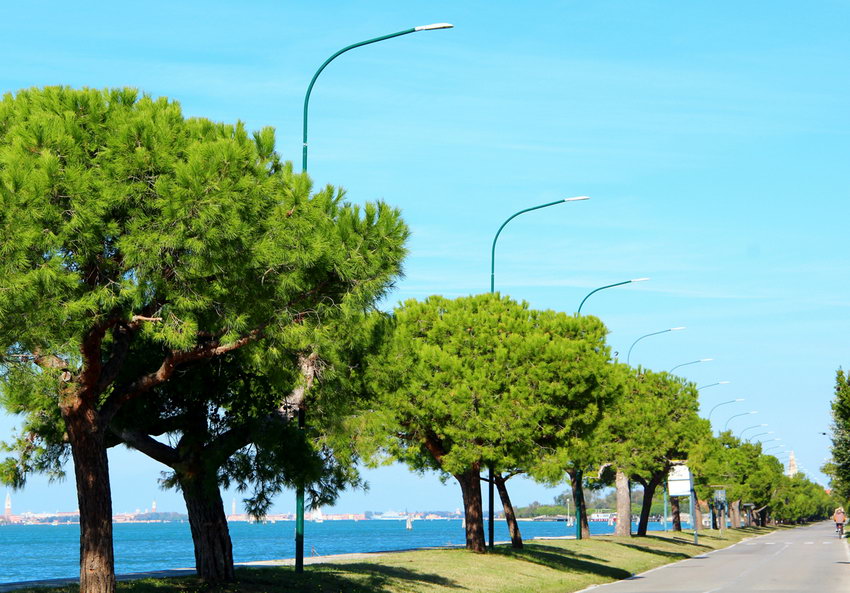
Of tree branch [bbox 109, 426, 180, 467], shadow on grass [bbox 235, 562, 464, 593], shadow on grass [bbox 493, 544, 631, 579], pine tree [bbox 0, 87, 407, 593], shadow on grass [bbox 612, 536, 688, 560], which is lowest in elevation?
shadow on grass [bbox 612, 536, 688, 560]

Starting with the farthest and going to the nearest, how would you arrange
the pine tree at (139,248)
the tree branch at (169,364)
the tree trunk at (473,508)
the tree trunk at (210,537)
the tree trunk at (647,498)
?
the tree trunk at (647,498)
the tree trunk at (473,508)
the tree trunk at (210,537)
the tree branch at (169,364)
the pine tree at (139,248)

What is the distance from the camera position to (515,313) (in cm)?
3638

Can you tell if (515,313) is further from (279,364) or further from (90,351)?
(90,351)

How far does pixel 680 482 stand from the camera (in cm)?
6056

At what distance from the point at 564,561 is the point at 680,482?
23.8 m

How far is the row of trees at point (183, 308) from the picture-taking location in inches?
535

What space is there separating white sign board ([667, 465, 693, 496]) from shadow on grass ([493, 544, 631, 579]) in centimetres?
1894

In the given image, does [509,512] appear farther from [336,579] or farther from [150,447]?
[150,447]

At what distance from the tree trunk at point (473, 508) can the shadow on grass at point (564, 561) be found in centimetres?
104

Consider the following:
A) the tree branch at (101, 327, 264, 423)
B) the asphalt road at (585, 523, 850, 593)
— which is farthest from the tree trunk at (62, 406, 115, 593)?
the asphalt road at (585, 523, 850, 593)

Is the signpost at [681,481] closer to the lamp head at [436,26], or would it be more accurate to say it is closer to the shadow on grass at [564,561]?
the shadow on grass at [564,561]

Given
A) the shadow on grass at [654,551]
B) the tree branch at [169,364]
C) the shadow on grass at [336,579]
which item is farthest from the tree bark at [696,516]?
the tree branch at [169,364]

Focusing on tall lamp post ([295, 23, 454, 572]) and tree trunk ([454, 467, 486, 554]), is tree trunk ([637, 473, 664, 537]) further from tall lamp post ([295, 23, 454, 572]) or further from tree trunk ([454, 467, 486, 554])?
tall lamp post ([295, 23, 454, 572])

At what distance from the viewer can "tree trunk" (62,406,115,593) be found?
16.7 m
